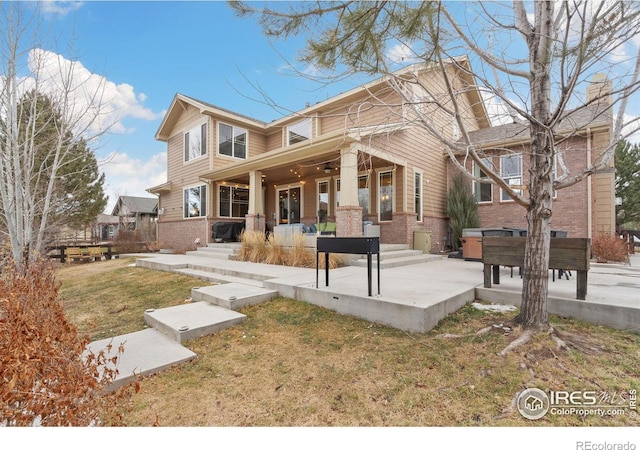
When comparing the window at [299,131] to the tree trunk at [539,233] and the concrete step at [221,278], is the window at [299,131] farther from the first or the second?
the tree trunk at [539,233]

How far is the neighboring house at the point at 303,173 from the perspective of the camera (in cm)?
957

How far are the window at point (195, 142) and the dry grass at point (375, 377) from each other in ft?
41.8

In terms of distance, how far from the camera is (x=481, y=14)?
312cm

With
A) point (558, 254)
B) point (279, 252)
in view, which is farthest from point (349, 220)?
point (558, 254)

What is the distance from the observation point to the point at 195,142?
48.6 ft

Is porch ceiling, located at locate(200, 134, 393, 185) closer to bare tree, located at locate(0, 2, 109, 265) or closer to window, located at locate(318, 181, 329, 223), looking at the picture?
window, located at locate(318, 181, 329, 223)

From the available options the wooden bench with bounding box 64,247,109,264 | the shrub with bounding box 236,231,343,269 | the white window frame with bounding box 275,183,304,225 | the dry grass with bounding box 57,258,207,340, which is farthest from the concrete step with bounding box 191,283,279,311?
the wooden bench with bounding box 64,247,109,264

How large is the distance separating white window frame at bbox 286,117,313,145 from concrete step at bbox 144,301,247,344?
1107 cm

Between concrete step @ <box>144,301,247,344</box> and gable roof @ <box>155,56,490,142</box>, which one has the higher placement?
gable roof @ <box>155,56,490,142</box>

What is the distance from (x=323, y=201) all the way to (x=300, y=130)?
12.9 ft

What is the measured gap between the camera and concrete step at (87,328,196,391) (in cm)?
266

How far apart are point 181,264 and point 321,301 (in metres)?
5.62
